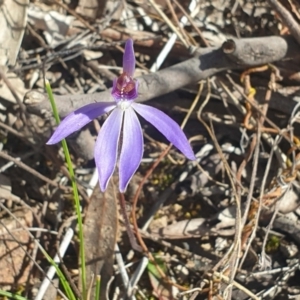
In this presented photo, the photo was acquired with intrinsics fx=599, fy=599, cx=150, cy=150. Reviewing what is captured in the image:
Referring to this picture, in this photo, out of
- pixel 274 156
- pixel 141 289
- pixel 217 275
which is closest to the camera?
pixel 217 275

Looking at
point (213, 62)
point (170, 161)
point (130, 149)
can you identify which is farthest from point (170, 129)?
point (170, 161)

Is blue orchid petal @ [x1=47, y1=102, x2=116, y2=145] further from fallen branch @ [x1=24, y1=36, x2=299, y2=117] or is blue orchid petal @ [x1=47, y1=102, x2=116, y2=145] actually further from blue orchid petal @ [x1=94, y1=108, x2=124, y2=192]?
fallen branch @ [x1=24, y1=36, x2=299, y2=117]

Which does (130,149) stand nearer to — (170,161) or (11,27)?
(170,161)

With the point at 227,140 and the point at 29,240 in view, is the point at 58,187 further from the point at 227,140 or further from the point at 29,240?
the point at 227,140

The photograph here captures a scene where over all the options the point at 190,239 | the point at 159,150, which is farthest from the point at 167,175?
the point at 190,239

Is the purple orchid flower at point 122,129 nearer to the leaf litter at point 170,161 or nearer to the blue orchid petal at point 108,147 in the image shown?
the blue orchid petal at point 108,147

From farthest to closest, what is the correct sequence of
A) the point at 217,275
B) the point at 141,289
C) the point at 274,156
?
the point at 274,156 < the point at 141,289 < the point at 217,275

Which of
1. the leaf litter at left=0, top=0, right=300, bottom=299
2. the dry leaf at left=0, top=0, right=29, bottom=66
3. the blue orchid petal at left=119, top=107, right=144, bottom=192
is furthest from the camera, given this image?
the dry leaf at left=0, top=0, right=29, bottom=66

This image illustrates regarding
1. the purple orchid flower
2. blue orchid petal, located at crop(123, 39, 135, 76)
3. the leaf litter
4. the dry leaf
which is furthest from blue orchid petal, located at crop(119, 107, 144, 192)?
the dry leaf
